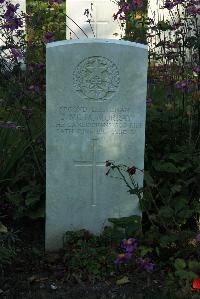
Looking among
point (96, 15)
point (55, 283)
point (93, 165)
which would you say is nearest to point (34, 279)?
point (55, 283)

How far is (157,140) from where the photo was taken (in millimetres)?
3941

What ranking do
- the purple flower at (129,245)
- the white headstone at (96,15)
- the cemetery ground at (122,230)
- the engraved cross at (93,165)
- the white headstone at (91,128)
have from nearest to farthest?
the purple flower at (129,245)
the cemetery ground at (122,230)
the white headstone at (91,128)
the engraved cross at (93,165)
the white headstone at (96,15)

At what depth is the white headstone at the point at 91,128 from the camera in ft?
10.8

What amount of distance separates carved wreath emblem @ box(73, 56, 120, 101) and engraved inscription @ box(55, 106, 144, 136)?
9cm

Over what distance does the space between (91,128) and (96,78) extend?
0.95 ft

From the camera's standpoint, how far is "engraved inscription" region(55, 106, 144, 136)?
3.37 meters

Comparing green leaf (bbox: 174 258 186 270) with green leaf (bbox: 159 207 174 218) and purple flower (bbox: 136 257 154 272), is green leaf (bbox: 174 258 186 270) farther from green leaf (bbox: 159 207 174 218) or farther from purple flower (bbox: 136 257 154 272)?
green leaf (bbox: 159 207 174 218)

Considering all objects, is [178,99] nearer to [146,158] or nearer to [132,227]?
[146,158]

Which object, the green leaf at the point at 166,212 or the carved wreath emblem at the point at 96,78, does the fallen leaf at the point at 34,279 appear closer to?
the green leaf at the point at 166,212

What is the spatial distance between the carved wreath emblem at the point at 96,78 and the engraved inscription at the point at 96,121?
0.09 meters

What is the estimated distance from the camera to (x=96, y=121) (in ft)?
11.2

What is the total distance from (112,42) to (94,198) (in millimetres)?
918

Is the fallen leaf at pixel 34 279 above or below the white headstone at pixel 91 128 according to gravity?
below

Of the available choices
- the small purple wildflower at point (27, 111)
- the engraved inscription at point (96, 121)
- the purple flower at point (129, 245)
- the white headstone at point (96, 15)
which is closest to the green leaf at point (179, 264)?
the purple flower at point (129, 245)
